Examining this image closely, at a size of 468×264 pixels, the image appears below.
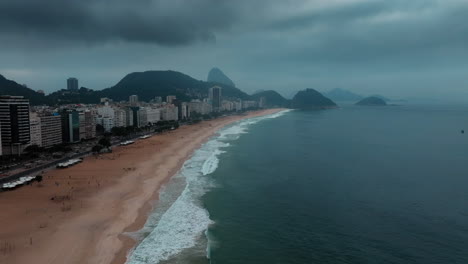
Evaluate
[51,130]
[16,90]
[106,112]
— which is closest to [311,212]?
[51,130]

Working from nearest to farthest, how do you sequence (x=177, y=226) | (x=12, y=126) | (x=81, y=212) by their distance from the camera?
1. (x=177, y=226)
2. (x=81, y=212)
3. (x=12, y=126)

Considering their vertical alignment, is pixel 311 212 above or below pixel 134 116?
below

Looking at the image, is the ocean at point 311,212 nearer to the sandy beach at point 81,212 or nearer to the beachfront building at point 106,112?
the sandy beach at point 81,212

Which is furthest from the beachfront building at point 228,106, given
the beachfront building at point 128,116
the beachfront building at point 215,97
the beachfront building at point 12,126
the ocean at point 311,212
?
the ocean at point 311,212

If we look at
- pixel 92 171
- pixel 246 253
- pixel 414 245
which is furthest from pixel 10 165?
pixel 414 245

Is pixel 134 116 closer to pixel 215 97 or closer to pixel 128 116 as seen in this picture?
pixel 128 116

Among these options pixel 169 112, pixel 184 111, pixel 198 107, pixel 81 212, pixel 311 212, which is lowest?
pixel 311 212
